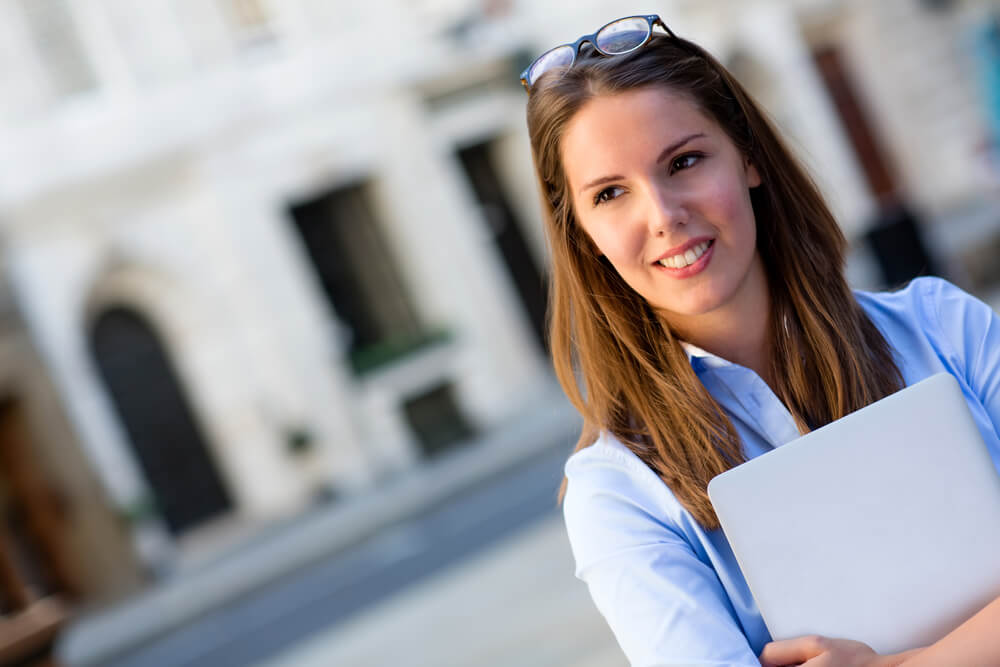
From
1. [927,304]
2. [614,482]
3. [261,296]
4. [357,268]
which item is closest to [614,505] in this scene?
[614,482]

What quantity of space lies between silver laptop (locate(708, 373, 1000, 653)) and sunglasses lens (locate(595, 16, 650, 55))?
582 mm

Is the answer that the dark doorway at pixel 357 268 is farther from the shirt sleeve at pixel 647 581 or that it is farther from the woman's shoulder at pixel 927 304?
the shirt sleeve at pixel 647 581

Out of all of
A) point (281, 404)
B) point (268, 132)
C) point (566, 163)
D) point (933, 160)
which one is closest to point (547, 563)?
point (566, 163)

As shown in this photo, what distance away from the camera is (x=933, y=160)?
66.9ft

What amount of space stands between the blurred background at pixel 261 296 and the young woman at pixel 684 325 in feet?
25.5

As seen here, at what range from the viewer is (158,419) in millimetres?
13961

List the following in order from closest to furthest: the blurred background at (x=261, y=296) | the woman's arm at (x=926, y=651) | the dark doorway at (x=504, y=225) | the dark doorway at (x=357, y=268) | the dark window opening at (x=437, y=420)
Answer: the woman's arm at (x=926, y=651) < the blurred background at (x=261, y=296) < the dark window opening at (x=437, y=420) < the dark doorway at (x=357, y=268) < the dark doorway at (x=504, y=225)

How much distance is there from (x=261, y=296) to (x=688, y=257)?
514 inches

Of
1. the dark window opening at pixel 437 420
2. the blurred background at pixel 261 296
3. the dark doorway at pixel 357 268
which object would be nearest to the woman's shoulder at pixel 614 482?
the blurred background at pixel 261 296

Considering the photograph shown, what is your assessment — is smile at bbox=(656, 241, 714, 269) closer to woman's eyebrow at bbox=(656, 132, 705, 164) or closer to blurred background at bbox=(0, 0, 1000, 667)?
woman's eyebrow at bbox=(656, 132, 705, 164)

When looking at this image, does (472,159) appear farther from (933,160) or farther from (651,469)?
(651,469)

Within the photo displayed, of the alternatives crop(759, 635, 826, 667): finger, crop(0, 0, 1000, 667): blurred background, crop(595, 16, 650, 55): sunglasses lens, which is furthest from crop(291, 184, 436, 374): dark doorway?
crop(759, 635, 826, 667): finger

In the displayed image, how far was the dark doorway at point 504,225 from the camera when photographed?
16.8 metres

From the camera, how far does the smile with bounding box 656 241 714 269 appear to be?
152cm
